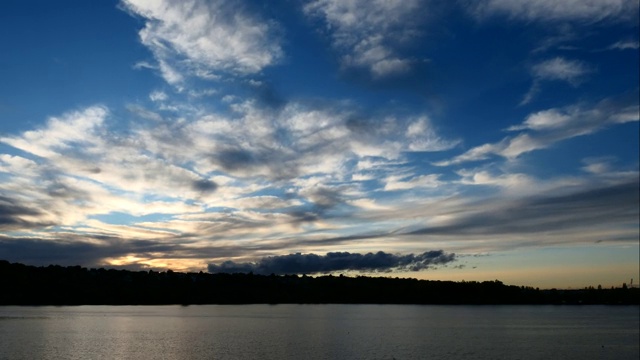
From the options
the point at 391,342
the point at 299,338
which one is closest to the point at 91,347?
the point at 299,338

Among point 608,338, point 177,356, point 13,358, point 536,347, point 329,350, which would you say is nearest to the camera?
point 13,358

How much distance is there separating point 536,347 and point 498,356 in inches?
883

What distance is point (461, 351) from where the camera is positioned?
102125 mm

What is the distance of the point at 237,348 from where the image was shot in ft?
336

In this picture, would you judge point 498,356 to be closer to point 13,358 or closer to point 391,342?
point 391,342

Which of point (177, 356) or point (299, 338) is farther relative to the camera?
point (299, 338)

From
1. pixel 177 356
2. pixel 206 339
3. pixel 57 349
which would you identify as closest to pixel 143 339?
pixel 206 339

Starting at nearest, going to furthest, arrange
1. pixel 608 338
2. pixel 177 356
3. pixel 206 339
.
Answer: pixel 177 356 < pixel 206 339 < pixel 608 338

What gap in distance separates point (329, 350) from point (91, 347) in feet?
157

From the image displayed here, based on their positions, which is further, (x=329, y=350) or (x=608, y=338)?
(x=608, y=338)

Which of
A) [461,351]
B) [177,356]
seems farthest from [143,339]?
[461,351]

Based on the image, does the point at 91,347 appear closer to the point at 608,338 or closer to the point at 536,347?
the point at 536,347

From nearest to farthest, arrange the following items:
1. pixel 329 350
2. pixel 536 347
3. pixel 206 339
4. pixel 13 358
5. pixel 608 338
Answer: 1. pixel 13 358
2. pixel 329 350
3. pixel 536 347
4. pixel 206 339
5. pixel 608 338

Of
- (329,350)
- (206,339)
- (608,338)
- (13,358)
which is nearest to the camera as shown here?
(13,358)
